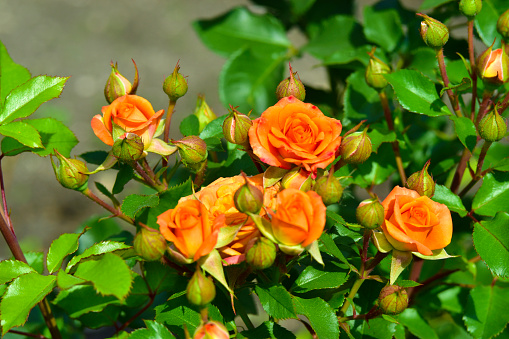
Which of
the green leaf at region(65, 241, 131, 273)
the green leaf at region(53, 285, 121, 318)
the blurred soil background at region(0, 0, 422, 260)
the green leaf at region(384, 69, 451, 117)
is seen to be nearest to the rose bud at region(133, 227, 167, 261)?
the green leaf at region(65, 241, 131, 273)

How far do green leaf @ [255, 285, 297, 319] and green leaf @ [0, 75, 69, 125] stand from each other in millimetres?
452

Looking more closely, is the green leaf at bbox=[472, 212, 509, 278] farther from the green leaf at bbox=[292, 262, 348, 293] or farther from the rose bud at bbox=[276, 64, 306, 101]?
the rose bud at bbox=[276, 64, 306, 101]

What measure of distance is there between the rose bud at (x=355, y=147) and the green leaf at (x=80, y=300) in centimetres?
44

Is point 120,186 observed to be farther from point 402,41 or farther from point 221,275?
point 402,41

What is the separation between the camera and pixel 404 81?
923 mm

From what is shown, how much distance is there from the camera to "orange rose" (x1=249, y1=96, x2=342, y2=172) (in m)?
0.71

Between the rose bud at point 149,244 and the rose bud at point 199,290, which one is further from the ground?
the rose bud at point 149,244

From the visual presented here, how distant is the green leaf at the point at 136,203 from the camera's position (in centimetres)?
78

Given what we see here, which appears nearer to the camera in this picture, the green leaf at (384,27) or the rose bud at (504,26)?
the rose bud at (504,26)

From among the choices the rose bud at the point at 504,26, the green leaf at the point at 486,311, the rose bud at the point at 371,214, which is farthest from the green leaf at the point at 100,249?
the rose bud at the point at 504,26

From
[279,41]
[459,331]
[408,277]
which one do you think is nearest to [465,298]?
[459,331]

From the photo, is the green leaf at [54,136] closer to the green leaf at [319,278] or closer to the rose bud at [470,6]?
the green leaf at [319,278]

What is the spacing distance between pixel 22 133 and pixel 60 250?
190 millimetres

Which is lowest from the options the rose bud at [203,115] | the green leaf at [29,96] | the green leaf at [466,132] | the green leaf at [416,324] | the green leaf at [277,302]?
the green leaf at [416,324]
